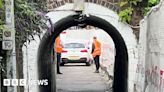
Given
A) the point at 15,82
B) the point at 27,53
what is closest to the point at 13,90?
the point at 15,82

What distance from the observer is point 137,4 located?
1353 centimetres

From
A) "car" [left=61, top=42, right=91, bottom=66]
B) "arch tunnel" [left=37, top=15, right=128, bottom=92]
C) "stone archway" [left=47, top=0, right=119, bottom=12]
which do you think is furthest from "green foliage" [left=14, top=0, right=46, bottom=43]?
"car" [left=61, top=42, right=91, bottom=66]

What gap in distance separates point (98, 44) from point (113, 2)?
12.5 m

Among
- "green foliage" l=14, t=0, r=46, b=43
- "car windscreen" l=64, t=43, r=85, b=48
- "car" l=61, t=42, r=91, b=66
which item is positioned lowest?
"car" l=61, t=42, r=91, b=66

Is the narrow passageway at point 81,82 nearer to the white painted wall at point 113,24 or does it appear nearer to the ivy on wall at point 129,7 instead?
the white painted wall at point 113,24

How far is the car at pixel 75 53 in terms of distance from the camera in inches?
1298

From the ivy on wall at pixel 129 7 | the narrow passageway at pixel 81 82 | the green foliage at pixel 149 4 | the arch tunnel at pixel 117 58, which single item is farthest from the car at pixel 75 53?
the green foliage at pixel 149 4

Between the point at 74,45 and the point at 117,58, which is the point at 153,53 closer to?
the point at 117,58

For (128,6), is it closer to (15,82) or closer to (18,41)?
(18,41)

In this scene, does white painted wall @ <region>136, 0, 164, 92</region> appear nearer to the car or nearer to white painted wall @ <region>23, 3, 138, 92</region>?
white painted wall @ <region>23, 3, 138, 92</region>

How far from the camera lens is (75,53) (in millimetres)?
33156

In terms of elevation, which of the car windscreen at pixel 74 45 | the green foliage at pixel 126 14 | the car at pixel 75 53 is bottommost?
the car at pixel 75 53

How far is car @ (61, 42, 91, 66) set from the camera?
32969 mm

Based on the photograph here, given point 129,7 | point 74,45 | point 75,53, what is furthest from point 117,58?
point 74,45
